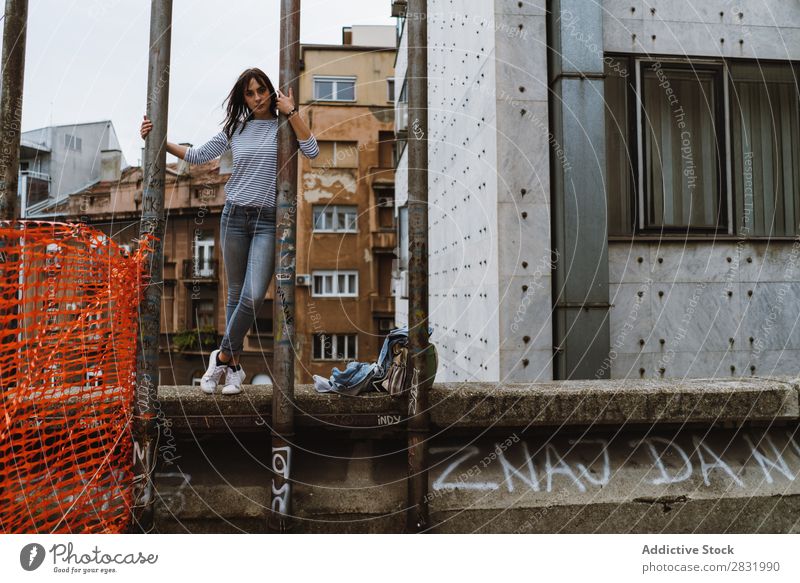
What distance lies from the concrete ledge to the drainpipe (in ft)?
6.00

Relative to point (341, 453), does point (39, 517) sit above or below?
below

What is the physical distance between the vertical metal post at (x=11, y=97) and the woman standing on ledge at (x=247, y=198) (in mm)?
1943

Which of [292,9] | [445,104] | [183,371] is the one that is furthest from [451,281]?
[183,371]

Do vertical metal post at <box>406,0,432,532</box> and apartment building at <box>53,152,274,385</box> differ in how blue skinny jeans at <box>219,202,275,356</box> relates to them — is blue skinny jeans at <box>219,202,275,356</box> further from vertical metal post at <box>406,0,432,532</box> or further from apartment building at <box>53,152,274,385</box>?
apartment building at <box>53,152,274,385</box>

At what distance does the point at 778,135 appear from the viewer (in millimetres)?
8266

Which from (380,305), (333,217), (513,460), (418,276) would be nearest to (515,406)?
(513,460)

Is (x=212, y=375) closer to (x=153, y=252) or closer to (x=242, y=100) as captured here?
(x=153, y=252)

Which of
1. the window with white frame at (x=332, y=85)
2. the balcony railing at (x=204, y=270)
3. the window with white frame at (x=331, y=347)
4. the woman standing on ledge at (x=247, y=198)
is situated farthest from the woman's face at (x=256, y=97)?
the window with white frame at (x=331, y=347)

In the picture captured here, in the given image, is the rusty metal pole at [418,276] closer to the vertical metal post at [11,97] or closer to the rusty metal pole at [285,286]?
→ the rusty metal pole at [285,286]

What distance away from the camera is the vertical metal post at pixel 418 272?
450cm

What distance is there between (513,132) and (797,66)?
166 inches

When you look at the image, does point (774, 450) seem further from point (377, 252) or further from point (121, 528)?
point (377, 252)

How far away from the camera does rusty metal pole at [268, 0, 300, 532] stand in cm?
441

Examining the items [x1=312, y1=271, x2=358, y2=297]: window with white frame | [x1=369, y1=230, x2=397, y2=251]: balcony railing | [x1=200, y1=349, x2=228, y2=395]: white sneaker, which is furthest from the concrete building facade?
[x1=312, y1=271, x2=358, y2=297]: window with white frame
